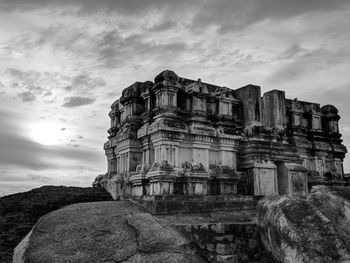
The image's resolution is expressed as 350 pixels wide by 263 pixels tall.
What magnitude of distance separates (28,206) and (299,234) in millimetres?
7419

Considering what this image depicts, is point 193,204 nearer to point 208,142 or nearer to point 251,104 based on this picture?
point 208,142

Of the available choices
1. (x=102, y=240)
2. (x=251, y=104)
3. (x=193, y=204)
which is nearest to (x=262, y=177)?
(x=251, y=104)

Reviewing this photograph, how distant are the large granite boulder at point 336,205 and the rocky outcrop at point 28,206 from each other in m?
6.81

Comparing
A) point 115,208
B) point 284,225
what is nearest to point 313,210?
point 284,225

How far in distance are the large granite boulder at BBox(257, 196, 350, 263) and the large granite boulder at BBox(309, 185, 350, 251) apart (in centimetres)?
85

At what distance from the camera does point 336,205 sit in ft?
28.2

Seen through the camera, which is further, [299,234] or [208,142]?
[208,142]

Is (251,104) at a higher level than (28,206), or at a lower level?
higher

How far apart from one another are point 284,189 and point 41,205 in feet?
26.2

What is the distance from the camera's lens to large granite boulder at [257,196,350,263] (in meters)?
6.95

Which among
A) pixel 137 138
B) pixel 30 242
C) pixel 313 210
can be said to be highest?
pixel 137 138

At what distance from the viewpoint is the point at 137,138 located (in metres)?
13.0

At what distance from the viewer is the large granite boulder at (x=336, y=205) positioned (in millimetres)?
8203

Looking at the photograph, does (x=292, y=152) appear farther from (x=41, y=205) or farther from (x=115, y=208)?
(x=41, y=205)
